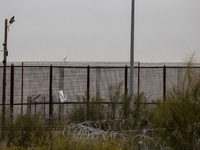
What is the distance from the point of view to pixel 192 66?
835 centimetres

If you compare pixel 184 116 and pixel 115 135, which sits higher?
pixel 184 116

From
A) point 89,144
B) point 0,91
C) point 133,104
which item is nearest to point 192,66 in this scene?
point 89,144

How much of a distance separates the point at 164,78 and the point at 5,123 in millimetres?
9211

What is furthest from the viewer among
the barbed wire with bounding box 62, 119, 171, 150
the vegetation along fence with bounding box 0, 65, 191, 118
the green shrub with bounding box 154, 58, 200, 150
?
the vegetation along fence with bounding box 0, 65, 191, 118

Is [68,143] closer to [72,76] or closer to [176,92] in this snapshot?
[176,92]

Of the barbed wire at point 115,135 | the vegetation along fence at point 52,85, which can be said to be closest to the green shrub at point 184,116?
the barbed wire at point 115,135

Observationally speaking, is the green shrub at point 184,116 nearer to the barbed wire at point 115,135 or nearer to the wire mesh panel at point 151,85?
the barbed wire at point 115,135

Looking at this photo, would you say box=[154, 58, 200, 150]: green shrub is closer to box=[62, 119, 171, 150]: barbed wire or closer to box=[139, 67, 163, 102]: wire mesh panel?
box=[62, 119, 171, 150]: barbed wire

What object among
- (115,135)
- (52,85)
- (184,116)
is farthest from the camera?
(52,85)

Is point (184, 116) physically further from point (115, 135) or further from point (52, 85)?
point (52, 85)

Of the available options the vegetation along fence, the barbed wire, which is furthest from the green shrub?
the vegetation along fence

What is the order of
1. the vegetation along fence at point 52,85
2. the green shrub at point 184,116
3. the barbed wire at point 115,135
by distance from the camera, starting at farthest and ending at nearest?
the vegetation along fence at point 52,85, the green shrub at point 184,116, the barbed wire at point 115,135

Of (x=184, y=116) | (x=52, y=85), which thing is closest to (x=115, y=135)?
(x=184, y=116)

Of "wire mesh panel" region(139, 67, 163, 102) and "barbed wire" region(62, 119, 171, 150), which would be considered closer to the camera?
"barbed wire" region(62, 119, 171, 150)
